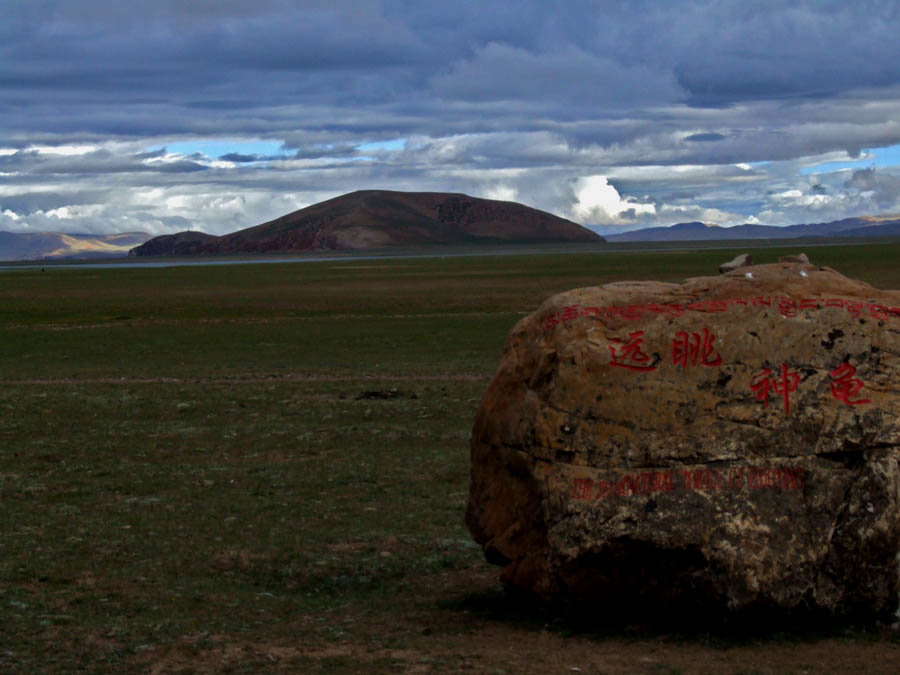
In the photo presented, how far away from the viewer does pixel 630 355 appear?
35.1 ft

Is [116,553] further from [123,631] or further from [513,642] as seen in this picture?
[513,642]

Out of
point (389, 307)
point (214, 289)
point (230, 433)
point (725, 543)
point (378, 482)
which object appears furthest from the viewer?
point (214, 289)

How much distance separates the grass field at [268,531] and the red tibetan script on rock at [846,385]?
79.8 inches

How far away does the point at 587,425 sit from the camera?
34.3 feet

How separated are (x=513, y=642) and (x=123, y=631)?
351cm

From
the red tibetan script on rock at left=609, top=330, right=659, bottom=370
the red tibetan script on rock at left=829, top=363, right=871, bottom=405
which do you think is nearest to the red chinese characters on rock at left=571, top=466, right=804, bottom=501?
the red tibetan script on rock at left=829, top=363, right=871, bottom=405

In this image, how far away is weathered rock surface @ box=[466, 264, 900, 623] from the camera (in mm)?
9984

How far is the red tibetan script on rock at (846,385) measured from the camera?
10.3m

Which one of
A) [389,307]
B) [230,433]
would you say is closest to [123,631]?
[230,433]

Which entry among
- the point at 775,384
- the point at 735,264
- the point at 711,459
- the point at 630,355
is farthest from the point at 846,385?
the point at 735,264

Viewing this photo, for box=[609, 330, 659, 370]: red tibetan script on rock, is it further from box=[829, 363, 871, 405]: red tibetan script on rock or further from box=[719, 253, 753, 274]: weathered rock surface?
Answer: box=[719, 253, 753, 274]: weathered rock surface

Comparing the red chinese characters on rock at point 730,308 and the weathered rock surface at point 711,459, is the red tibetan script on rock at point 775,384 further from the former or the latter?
the red chinese characters on rock at point 730,308

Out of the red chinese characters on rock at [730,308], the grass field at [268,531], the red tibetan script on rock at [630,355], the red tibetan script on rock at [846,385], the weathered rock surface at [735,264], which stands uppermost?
the weathered rock surface at [735,264]

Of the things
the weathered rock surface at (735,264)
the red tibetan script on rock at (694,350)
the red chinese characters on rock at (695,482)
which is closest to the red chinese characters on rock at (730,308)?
the red tibetan script on rock at (694,350)
